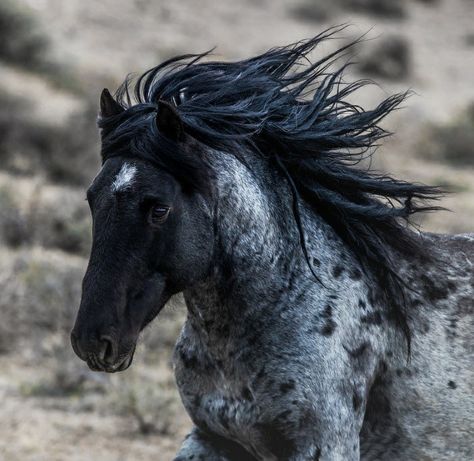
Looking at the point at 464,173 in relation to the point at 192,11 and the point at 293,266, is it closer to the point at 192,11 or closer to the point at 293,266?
the point at 192,11

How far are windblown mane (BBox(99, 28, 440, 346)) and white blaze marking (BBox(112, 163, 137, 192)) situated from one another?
0.87 feet

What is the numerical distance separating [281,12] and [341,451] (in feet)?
88.3

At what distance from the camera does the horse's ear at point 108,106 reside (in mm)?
4094

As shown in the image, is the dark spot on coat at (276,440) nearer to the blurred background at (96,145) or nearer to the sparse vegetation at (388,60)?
the blurred background at (96,145)

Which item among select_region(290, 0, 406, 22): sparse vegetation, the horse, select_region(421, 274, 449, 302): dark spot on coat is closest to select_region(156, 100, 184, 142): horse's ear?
the horse

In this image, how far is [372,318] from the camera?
414 centimetres

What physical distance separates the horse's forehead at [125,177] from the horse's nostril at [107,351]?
1.55 ft

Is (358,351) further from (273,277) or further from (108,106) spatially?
(108,106)

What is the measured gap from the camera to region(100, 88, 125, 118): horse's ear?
409cm

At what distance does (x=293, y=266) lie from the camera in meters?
4.09

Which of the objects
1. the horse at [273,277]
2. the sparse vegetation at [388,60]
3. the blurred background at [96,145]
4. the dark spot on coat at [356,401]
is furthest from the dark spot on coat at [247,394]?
the sparse vegetation at [388,60]

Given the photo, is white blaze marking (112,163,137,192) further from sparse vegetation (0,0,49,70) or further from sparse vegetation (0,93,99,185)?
sparse vegetation (0,0,49,70)

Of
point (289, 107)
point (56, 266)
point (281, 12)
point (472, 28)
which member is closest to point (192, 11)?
point (281, 12)

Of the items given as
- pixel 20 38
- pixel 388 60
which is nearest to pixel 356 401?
pixel 20 38
